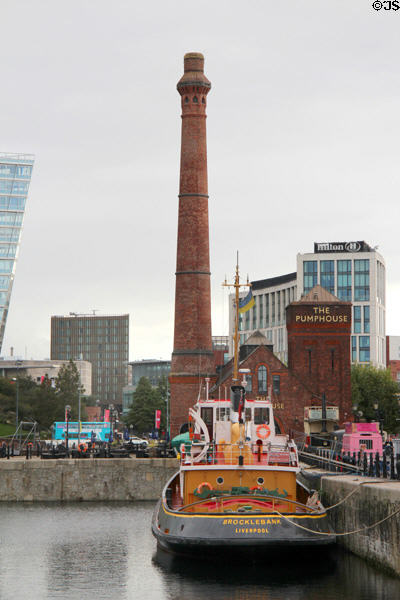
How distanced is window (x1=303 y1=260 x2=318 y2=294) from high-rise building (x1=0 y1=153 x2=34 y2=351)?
5849cm

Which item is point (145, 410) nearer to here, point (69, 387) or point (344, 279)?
Answer: point (69, 387)

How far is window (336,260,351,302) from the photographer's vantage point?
164m

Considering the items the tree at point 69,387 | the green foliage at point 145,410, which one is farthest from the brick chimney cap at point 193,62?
the green foliage at point 145,410

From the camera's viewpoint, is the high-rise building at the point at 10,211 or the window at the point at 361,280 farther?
the high-rise building at the point at 10,211

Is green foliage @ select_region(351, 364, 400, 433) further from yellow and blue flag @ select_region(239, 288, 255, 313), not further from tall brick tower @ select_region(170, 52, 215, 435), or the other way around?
yellow and blue flag @ select_region(239, 288, 255, 313)

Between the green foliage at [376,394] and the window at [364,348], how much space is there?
4027 cm

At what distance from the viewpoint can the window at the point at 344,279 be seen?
537 feet

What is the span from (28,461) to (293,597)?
33.1 m

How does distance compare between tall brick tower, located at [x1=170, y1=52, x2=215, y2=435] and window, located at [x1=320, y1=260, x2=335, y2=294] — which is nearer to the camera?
tall brick tower, located at [x1=170, y1=52, x2=215, y2=435]

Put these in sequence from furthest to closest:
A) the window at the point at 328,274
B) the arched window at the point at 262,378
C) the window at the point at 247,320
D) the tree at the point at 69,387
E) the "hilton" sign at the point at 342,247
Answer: the window at the point at 247,320
the "hilton" sign at the point at 342,247
the window at the point at 328,274
the tree at the point at 69,387
the arched window at the point at 262,378

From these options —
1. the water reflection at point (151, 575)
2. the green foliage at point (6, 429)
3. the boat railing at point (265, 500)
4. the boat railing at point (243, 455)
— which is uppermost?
the green foliage at point (6, 429)

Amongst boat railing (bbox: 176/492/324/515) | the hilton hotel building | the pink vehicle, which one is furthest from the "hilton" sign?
boat railing (bbox: 176/492/324/515)

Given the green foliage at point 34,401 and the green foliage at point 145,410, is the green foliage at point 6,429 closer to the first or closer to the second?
the green foliage at point 34,401

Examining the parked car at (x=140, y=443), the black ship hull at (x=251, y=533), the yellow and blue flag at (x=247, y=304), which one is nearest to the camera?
the black ship hull at (x=251, y=533)
